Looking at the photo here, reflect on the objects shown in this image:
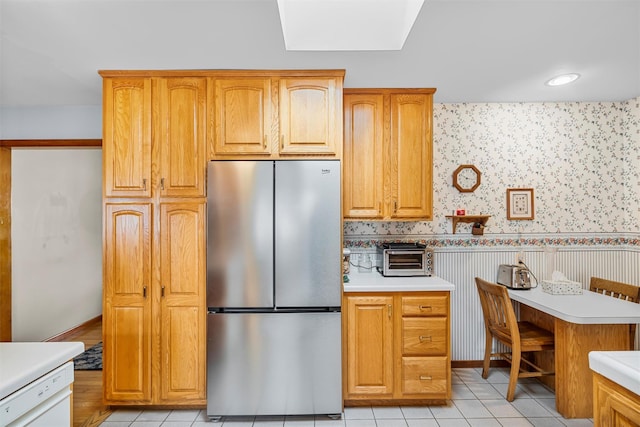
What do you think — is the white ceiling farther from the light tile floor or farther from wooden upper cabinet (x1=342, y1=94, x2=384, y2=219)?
the light tile floor

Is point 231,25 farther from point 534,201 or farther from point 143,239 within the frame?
point 534,201

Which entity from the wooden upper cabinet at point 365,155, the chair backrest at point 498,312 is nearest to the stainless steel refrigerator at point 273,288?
the wooden upper cabinet at point 365,155

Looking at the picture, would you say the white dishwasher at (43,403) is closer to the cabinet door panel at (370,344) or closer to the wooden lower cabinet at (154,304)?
the wooden lower cabinet at (154,304)

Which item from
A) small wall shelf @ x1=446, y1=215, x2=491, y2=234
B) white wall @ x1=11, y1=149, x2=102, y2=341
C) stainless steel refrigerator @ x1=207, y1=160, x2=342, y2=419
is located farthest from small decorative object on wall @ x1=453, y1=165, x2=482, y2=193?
white wall @ x1=11, y1=149, x2=102, y2=341

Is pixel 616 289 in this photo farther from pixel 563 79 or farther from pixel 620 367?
pixel 620 367

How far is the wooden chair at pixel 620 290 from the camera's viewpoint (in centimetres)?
258

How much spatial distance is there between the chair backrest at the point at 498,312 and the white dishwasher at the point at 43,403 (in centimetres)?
269

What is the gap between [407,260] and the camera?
292 centimetres

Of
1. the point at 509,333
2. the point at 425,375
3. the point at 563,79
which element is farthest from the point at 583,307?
the point at 563,79

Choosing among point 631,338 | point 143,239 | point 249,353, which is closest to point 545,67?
point 631,338

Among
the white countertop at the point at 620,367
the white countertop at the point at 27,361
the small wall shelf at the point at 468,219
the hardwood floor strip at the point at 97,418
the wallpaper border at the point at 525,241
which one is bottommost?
the hardwood floor strip at the point at 97,418

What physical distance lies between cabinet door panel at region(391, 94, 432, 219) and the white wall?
3.11 m

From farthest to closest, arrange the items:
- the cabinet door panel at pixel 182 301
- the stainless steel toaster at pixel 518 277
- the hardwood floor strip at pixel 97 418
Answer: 1. the stainless steel toaster at pixel 518 277
2. the cabinet door panel at pixel 182 301
3. the hardwood floor strip at pixel 97 418

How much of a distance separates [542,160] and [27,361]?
3.89m
